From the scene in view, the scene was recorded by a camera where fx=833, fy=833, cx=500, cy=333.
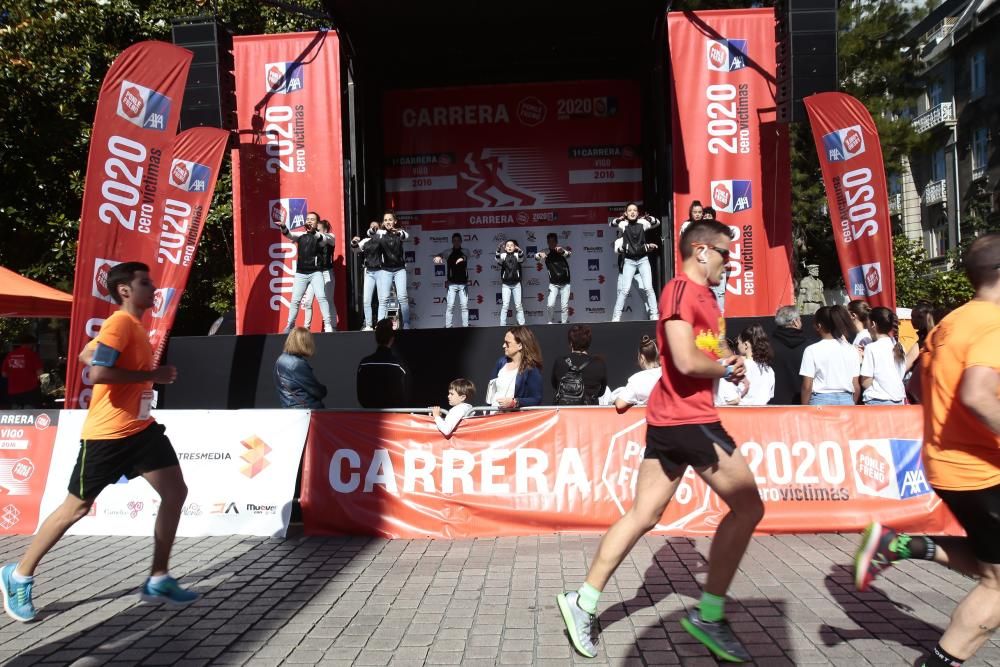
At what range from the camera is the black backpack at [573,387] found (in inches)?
309

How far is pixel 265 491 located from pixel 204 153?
5.96 m

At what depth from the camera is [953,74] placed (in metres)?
40.7

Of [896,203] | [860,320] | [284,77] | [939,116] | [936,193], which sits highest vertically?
[939,116]

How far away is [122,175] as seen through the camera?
927 centimetres

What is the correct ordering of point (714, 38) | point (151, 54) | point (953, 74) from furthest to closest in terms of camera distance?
point (953, 74) → point (714, 38) → point (151, 54)

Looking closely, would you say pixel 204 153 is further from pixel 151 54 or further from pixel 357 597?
pixel 357 597

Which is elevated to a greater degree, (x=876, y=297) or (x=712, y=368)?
(x=876, y=297)

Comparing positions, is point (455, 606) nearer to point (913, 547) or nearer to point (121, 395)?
point (121, 395)

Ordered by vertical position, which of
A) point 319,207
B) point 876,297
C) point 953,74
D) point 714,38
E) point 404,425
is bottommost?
point 404,425

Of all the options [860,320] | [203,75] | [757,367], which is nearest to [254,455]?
[757,367]

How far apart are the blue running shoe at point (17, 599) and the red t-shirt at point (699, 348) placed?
12.3ft

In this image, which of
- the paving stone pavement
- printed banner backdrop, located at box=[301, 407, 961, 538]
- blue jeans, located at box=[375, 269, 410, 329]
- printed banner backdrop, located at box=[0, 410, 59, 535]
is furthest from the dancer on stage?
printed banner backdrop, located at box=[0, 410, 59, 535]

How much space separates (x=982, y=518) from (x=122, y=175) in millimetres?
8915

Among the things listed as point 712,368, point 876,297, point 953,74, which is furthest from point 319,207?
point 953,74
